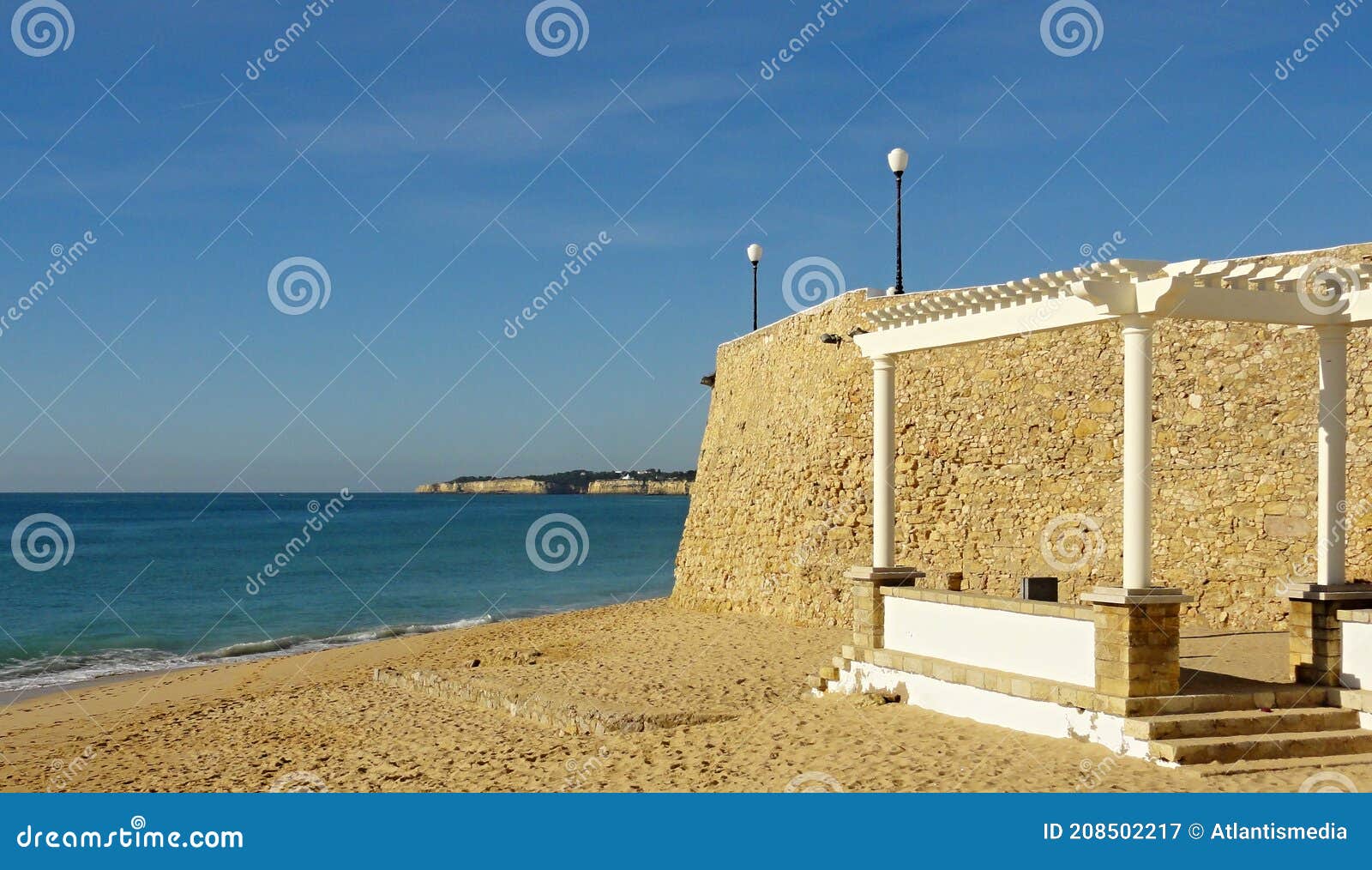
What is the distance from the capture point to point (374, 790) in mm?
10211

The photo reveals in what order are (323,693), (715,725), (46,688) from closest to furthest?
(715,725), (323,693), (46,688)

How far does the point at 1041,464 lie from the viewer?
1697 centimetres

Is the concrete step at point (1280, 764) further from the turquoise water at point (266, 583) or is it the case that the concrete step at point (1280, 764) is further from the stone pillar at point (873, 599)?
the turquoise water at point (266, 583)

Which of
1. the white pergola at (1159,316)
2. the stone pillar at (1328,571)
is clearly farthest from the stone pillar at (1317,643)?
the white pergola at (1159,316)

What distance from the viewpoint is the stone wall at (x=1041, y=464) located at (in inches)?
582

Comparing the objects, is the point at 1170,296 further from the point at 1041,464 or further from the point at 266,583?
the point at 266,583

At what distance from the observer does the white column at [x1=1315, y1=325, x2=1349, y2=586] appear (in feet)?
32.3

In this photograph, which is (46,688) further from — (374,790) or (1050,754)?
(1050,754)

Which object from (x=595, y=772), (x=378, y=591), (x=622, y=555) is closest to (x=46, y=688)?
(x=595, y=772)

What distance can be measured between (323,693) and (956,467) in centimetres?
1034

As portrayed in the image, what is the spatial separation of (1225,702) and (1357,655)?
4.09 feet

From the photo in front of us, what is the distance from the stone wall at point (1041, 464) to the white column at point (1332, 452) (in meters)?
4.66

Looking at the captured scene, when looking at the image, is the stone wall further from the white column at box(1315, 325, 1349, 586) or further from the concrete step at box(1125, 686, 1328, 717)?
the concrete step at box(1125, 686, 1328, 717)
